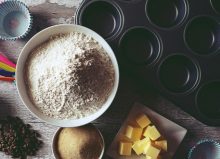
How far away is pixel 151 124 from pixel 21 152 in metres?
0.43

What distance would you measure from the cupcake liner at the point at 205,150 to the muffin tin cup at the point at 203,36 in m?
0.28

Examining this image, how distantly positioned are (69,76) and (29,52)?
172 millimetres

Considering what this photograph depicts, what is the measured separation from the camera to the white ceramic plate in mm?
1253

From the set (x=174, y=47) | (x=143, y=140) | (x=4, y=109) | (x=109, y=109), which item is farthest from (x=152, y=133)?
(x=4, y=109)

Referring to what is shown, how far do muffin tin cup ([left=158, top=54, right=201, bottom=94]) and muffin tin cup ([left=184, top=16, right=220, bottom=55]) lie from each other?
5 cm

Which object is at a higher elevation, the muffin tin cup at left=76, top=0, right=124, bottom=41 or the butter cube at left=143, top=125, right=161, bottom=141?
the muffin tin cup at left=76, top=0, right=124, bottom=41

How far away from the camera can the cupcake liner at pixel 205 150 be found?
125 centimetres

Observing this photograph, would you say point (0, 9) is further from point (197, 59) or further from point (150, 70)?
point (197, 59)

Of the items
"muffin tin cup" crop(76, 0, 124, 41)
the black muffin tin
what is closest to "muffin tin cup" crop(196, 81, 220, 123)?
the black muffin tin

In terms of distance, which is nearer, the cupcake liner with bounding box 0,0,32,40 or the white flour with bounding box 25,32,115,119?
the white flour with bounding box 25,32,115,119

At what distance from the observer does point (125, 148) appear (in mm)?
1237

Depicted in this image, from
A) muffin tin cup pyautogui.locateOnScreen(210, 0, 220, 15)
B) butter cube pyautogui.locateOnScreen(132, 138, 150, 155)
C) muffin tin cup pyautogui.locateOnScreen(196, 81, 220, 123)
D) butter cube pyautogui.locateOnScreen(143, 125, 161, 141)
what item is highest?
muffin tin cup pyautogui.locateOnScreen(210, 0, 220, 15)

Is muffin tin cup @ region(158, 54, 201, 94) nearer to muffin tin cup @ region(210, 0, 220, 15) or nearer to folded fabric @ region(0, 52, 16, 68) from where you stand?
muffin tin cup @ region(210, 0, 220, 15)

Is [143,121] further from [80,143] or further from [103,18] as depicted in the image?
[103,18]
